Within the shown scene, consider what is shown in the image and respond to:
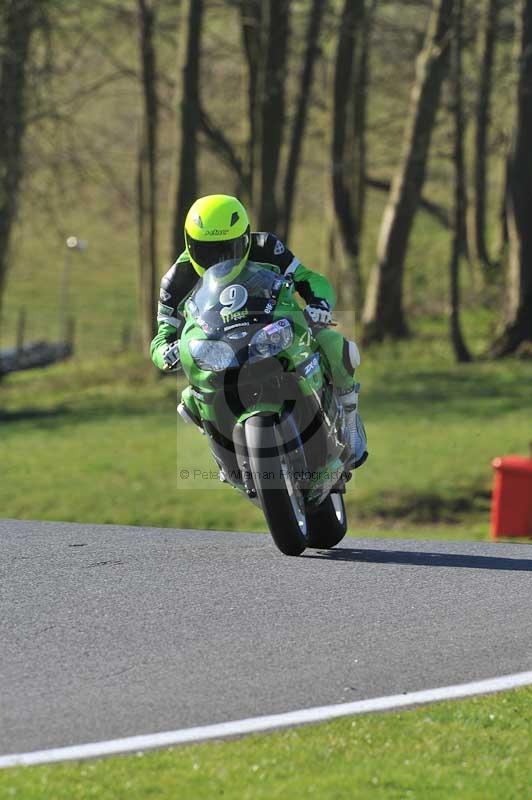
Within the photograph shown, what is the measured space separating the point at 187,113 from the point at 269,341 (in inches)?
832

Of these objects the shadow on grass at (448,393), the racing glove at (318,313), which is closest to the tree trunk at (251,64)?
the shadow on grass at (448,393)

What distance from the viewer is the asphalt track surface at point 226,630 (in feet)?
20.0

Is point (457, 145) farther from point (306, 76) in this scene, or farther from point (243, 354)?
point (243, 354)

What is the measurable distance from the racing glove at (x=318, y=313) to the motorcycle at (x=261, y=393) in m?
0.06

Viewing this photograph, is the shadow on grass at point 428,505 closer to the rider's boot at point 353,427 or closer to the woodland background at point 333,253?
the woodland background at point 333,253

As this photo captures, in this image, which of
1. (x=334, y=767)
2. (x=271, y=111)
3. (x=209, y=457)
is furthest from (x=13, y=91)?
(x=334, y=767)

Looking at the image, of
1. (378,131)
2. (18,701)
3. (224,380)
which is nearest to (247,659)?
(18,701)

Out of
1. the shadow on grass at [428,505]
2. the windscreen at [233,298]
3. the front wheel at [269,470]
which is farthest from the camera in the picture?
the shadow on grass at [428,505]

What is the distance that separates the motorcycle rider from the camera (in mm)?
8719

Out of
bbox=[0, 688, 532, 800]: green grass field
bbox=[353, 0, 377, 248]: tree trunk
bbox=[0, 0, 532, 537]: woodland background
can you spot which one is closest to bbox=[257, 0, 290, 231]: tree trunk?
bbox=[0, 0, 532, 537]: woodland background

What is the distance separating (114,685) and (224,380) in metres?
2.69

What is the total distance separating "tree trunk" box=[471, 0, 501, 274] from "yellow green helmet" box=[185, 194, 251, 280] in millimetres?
21509

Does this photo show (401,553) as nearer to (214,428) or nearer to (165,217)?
(214,428)

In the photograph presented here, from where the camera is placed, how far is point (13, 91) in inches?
1144
